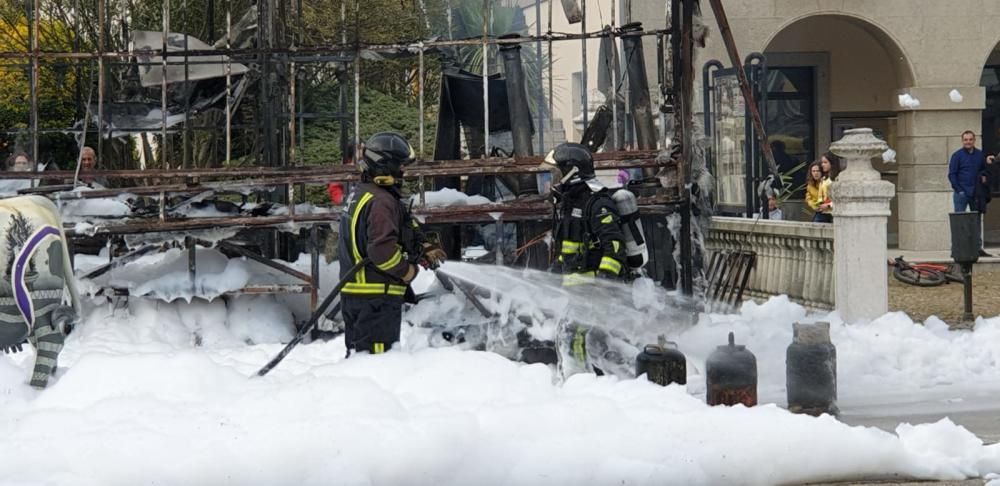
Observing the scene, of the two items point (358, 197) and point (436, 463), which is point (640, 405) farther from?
point (358, 197)

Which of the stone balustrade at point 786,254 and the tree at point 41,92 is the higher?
the tree at point 41,92

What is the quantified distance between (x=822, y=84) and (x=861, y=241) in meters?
12.4

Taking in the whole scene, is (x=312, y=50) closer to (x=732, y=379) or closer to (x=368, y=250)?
(x=368, y=250)

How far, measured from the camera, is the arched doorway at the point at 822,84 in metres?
25.8

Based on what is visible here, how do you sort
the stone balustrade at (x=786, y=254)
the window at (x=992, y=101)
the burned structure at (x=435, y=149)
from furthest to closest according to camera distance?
the window at (x=992, y=101), the stone balustrade at (x=786, y=254), the burned structure at (x=435, y=149)

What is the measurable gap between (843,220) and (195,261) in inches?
235

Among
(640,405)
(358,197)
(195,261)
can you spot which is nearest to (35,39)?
(195,261)

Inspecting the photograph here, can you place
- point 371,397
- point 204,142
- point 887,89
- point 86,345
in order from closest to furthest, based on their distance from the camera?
point 371,397
point 86,345
point 204,142
point 887,89

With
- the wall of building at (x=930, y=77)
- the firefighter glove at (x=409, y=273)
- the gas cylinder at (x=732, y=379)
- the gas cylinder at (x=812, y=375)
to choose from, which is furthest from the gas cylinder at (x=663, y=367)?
the wall of building at (x=930, y=77)

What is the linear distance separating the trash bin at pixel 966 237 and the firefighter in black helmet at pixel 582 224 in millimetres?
5408

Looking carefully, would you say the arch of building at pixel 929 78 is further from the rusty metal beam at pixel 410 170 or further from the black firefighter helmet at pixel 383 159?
the black firefighter helmet at pixel 383 159

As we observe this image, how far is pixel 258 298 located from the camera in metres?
13.3

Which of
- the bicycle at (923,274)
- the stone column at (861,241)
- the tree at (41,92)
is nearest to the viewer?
the stone column at (861,241)

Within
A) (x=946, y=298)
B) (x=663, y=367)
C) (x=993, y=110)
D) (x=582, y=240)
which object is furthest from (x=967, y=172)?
(x=663, y=367)
